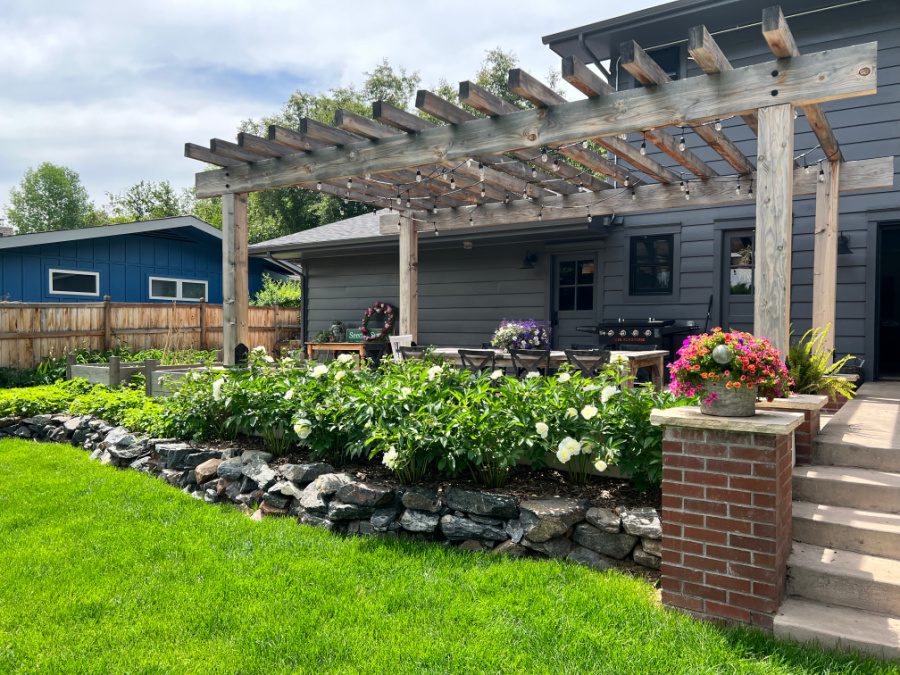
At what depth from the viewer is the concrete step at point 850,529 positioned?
2895 millimetres

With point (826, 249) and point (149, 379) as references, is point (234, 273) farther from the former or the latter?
point (826, 249)

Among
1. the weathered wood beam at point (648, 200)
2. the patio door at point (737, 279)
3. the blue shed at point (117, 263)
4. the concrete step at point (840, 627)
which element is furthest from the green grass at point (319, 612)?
the blue shed at point (117, 263)

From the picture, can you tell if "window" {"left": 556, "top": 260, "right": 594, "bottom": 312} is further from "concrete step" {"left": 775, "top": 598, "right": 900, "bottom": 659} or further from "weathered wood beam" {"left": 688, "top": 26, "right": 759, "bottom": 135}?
"concrete step" {"left": 775, "top": 598, "right": 900, "bottom": 659}

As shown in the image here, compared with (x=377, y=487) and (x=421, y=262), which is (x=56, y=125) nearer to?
(x=421, y=262)

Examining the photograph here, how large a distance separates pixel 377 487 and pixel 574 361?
7.85 feet

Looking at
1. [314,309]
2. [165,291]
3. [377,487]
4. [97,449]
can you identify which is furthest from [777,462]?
[165,291]

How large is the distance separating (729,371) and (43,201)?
209 feet

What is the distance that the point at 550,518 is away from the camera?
3.33 metres

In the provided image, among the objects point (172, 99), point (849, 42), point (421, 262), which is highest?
point (172, 99)

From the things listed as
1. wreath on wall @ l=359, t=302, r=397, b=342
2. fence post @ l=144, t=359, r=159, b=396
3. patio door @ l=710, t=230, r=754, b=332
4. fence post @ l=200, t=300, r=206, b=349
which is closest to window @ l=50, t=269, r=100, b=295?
fence post @ l=200, t=300, r=206, b=349

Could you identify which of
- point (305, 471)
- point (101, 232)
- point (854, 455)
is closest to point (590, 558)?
point (854, 455)

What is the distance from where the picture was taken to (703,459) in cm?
281

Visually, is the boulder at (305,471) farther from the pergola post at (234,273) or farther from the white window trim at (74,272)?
the white window trim at (74,272)

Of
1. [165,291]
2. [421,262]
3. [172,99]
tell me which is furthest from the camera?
[172,99]
